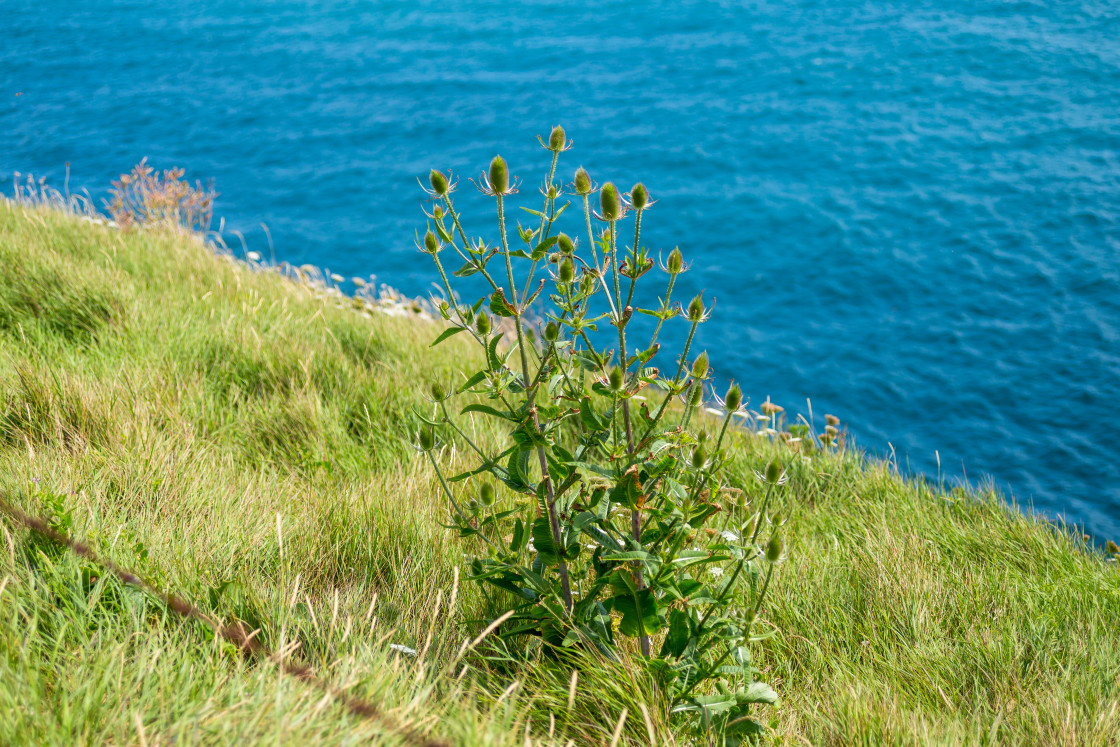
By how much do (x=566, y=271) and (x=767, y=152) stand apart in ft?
39.3

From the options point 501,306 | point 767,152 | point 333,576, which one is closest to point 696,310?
point 501,306

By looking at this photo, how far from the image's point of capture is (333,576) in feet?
7.93

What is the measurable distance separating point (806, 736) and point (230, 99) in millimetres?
17296

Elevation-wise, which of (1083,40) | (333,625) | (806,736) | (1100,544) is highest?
(1083,40)

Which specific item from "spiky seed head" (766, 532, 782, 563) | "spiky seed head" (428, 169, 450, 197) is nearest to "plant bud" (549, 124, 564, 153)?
"spiky seed head" (428, 169, 450, 197)

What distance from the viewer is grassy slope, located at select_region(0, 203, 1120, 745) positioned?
1.62m

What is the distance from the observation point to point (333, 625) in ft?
6.13

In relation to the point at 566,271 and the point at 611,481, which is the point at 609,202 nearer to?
the point at 566,271

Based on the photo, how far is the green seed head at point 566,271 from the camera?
1.79 metres

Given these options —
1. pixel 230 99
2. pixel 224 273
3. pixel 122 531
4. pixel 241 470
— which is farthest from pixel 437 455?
pixel 230 99

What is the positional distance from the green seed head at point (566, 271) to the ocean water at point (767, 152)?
4439 mm

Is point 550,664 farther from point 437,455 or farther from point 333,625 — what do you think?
point 437,455

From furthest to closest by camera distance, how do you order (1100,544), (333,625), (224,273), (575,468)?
1. (1100,544)
2. (224,273)
3. (575,468)
4. (333,625)

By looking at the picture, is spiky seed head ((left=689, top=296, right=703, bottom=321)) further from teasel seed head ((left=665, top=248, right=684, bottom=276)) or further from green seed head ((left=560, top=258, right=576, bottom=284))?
green seed head ((left=560, top=258, right=576, bottom=284))
